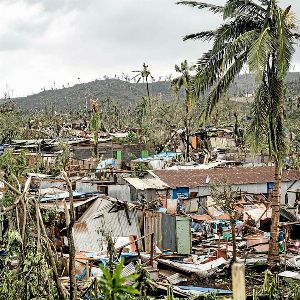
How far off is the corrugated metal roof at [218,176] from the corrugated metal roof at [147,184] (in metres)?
0.54

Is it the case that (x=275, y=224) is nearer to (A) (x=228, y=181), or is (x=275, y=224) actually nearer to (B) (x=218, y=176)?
(A) (x=228, y=181)

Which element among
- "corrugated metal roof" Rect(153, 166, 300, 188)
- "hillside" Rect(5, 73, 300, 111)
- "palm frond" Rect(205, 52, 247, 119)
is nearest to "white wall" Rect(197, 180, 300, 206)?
"corrugated metal roof" Rect(153, 166, 300, 188)

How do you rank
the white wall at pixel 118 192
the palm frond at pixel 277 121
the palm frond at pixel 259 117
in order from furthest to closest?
the white wall at pixel 118 192 < the palm frond at pixel 277 121 < the palm frond at pixel 259 117

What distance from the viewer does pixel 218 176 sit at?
25.4m

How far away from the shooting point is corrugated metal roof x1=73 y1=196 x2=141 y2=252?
1536 cm

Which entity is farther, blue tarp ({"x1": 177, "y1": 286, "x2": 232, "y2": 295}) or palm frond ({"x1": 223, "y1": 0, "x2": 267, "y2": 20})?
palm frond ({"x1": 223, "y1": 0, "x2": 267, "y2": 20})

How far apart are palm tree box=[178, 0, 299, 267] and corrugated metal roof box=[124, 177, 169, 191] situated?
929cm

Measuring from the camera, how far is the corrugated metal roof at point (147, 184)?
21656 millimetres

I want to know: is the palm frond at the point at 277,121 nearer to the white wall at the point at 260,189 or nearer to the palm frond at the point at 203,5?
the palm frond at the point at 203,5

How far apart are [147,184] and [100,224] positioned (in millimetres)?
6717

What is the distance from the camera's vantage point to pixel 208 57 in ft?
42.2

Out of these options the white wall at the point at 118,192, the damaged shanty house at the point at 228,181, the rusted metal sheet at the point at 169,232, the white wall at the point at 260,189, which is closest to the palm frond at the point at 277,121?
the rusted metal sheet at the point at 169,232

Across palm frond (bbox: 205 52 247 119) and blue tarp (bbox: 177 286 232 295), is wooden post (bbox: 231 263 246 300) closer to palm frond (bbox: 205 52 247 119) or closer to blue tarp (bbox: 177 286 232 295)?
blue tarp (bbox: 177 286 232 295)

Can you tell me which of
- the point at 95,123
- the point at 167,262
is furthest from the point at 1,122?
the point at 167,262
